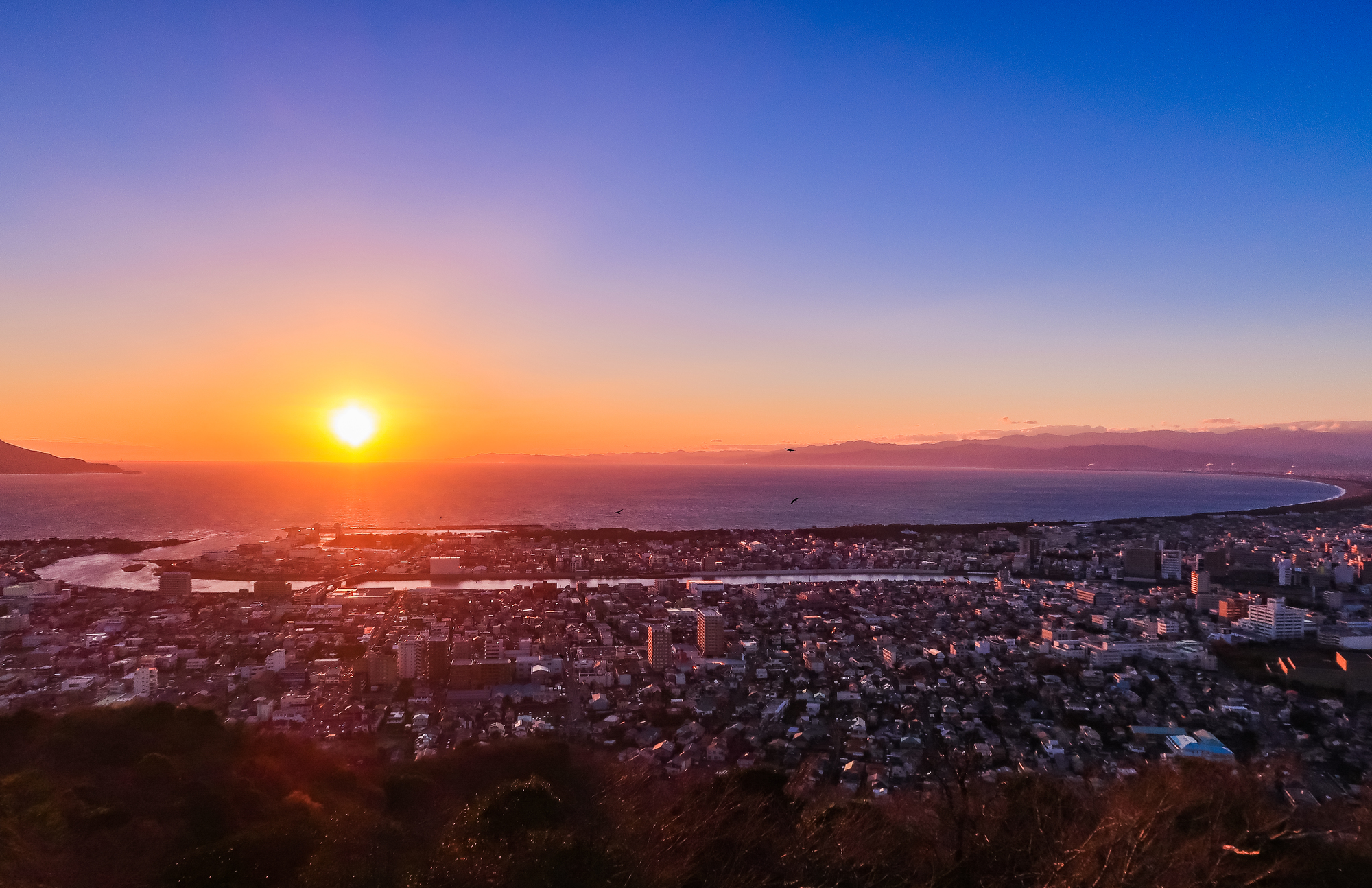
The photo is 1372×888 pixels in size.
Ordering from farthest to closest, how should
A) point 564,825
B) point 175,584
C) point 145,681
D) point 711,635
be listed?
point 175,584 → point 711,635 → point 145,681 → point 564,825

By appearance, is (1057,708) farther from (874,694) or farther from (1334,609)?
(1334,609)

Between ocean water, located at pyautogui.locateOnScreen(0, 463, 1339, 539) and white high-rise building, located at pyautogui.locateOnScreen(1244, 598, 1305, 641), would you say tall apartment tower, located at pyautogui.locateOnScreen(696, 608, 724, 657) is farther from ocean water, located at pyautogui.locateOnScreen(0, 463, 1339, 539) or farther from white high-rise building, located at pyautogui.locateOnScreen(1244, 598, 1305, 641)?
ocean water, located at pyautogui.locateOnScreen(0, 463, 1339, 539)

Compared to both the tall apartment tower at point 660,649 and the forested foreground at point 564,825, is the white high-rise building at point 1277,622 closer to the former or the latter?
the forested foreground at point 564,825

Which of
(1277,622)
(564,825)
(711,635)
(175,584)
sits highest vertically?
(564,825)

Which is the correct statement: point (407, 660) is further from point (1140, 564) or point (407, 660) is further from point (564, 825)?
point (1140, 564)

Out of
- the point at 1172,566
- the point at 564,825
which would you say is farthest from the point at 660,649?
the point at 1172,566

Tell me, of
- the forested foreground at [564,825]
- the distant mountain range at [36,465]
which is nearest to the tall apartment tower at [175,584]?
the forested foreground at [564,825]
